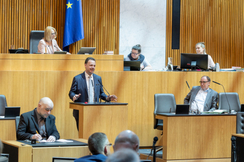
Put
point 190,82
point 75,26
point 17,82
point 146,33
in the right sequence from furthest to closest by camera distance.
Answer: point 146,33 → point 75,26 → point 190,82 → point 17,82

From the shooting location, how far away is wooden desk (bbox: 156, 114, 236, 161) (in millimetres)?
5484

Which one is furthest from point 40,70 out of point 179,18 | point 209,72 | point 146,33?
point 179,18

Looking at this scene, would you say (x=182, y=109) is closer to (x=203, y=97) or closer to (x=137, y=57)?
(x=203, y=97)

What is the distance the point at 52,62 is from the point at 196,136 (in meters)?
2.71

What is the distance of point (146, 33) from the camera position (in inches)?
387

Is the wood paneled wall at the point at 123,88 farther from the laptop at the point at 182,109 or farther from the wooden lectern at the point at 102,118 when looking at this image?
the laptop at the point at 182,109

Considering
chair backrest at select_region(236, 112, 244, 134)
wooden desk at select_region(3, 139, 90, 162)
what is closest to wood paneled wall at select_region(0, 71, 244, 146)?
chair backrest at select_region(236, 112, 244, 134)

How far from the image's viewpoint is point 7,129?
15.0 ft

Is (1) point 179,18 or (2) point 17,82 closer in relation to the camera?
(2) point 17,82

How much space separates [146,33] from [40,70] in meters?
3.93

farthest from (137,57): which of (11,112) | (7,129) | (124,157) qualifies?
(124,157)

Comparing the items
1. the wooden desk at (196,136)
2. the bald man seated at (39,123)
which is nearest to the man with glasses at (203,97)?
the wooden desk at (196,136)

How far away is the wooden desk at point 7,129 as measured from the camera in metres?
4.55

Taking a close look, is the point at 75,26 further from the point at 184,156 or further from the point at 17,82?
the point at 184,156
